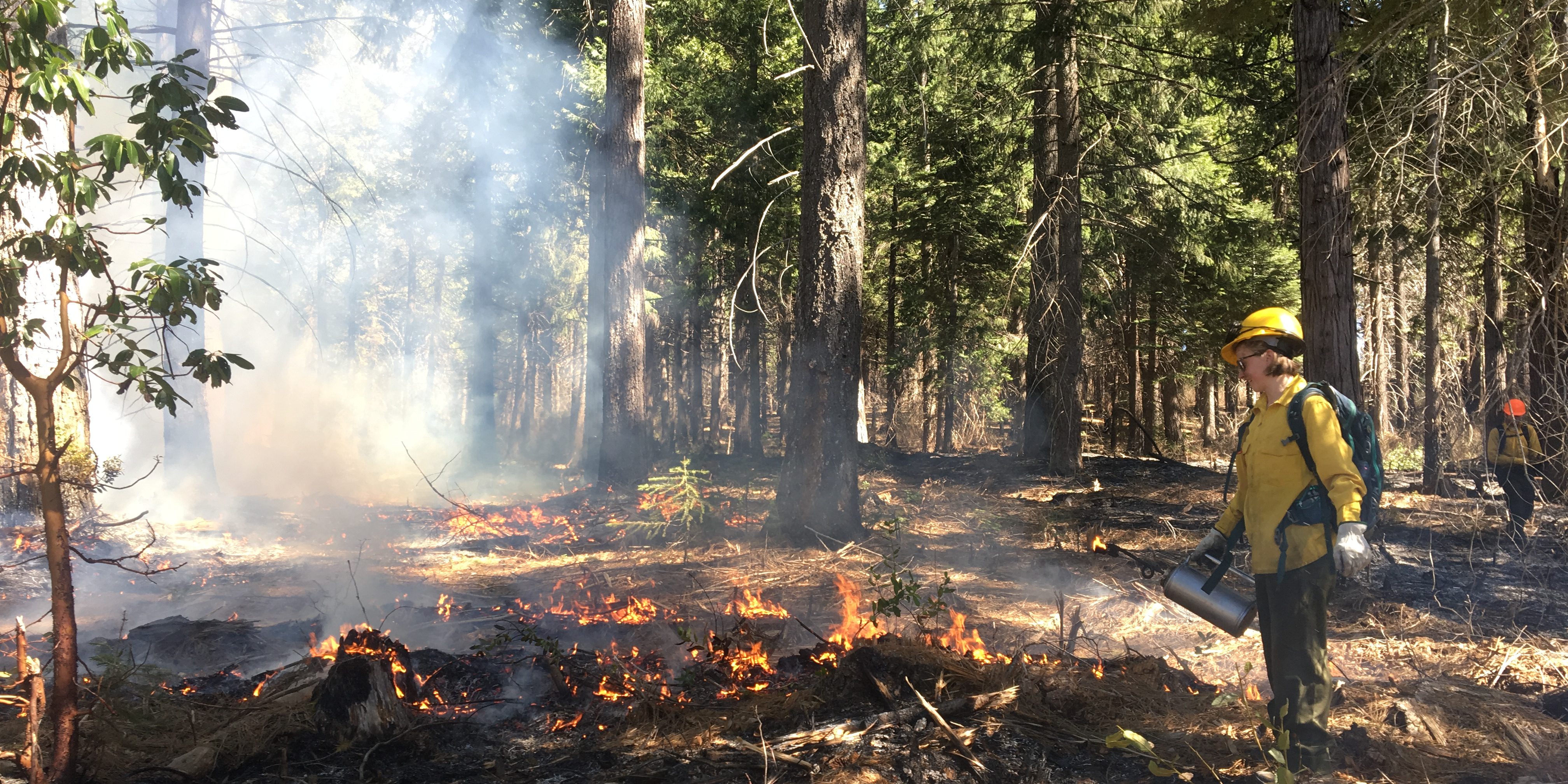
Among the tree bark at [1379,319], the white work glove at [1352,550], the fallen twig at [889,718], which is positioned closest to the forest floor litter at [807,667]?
the fallen twig at [889,718]

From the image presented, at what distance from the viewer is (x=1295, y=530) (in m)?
3.72

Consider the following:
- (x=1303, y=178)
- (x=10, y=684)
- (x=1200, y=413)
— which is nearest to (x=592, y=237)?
(x=1303, y=178)

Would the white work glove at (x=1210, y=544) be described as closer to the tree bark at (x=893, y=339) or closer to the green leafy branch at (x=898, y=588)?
the green leafy branch at (x=898, y=588)

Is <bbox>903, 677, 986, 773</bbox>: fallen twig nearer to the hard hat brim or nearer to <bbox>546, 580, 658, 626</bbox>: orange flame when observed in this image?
the hard hat brim

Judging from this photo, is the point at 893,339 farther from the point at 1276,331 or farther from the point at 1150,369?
the point at 1276,331

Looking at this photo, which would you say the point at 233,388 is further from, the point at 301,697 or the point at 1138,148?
the point at 1138,148

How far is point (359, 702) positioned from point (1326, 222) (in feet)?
25.7

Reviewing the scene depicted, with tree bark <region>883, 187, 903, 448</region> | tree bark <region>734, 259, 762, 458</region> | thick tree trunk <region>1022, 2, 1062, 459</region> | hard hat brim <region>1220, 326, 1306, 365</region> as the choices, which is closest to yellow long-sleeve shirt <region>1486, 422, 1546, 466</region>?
thick tree trunk <region>1022, 2, 1062, 459</region>

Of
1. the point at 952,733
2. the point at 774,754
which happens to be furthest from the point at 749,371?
the point at 774,754

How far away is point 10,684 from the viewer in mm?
3129

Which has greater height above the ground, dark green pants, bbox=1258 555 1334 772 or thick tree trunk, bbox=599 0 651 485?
thick tree trunk, bbox=599 0 651 485

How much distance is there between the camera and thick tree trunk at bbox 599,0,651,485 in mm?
12555

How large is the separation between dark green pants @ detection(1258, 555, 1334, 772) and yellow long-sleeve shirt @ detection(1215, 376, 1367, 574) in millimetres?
84

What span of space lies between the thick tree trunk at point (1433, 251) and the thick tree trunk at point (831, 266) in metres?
4.74
